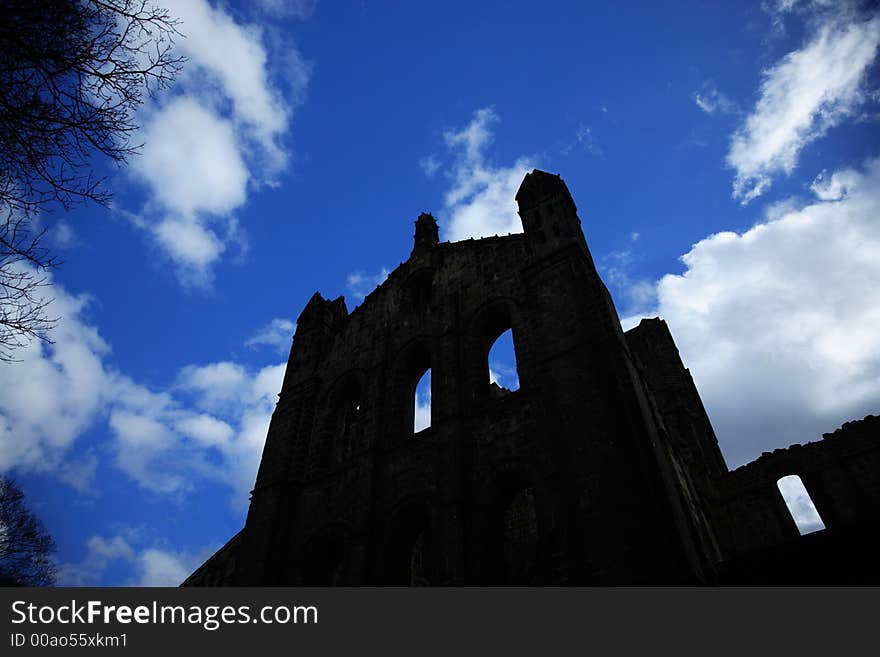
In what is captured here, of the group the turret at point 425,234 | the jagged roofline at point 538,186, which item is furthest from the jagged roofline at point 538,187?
the turret at point 425,234

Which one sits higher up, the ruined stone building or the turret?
the turret

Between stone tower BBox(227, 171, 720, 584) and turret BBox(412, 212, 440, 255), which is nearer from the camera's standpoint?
stone tower BBox(227, 171, 720, 584)

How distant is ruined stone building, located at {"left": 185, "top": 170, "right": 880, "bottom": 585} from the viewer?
7.38 m

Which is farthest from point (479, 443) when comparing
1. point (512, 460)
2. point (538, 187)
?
point (538, 187)

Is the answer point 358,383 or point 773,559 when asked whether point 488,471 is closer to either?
point 773,559

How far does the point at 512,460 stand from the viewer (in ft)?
31.7

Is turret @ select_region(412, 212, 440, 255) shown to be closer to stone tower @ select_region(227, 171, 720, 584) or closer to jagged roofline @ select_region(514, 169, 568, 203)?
stone tower @ select_region(227, 171, 720, 584)

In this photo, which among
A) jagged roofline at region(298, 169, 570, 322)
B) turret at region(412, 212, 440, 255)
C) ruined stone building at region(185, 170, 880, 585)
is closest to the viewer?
ruined stone building at region(185, 170, 880, 585)

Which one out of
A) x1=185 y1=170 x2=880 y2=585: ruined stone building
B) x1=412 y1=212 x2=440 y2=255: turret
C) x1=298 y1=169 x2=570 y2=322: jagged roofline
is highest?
x1=412 y1=212 x2=440 y2=255: turret

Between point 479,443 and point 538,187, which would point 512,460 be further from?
point 538,187

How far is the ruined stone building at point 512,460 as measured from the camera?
7.38 meters

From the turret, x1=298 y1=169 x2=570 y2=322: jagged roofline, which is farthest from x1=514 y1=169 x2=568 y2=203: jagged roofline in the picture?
the turret
